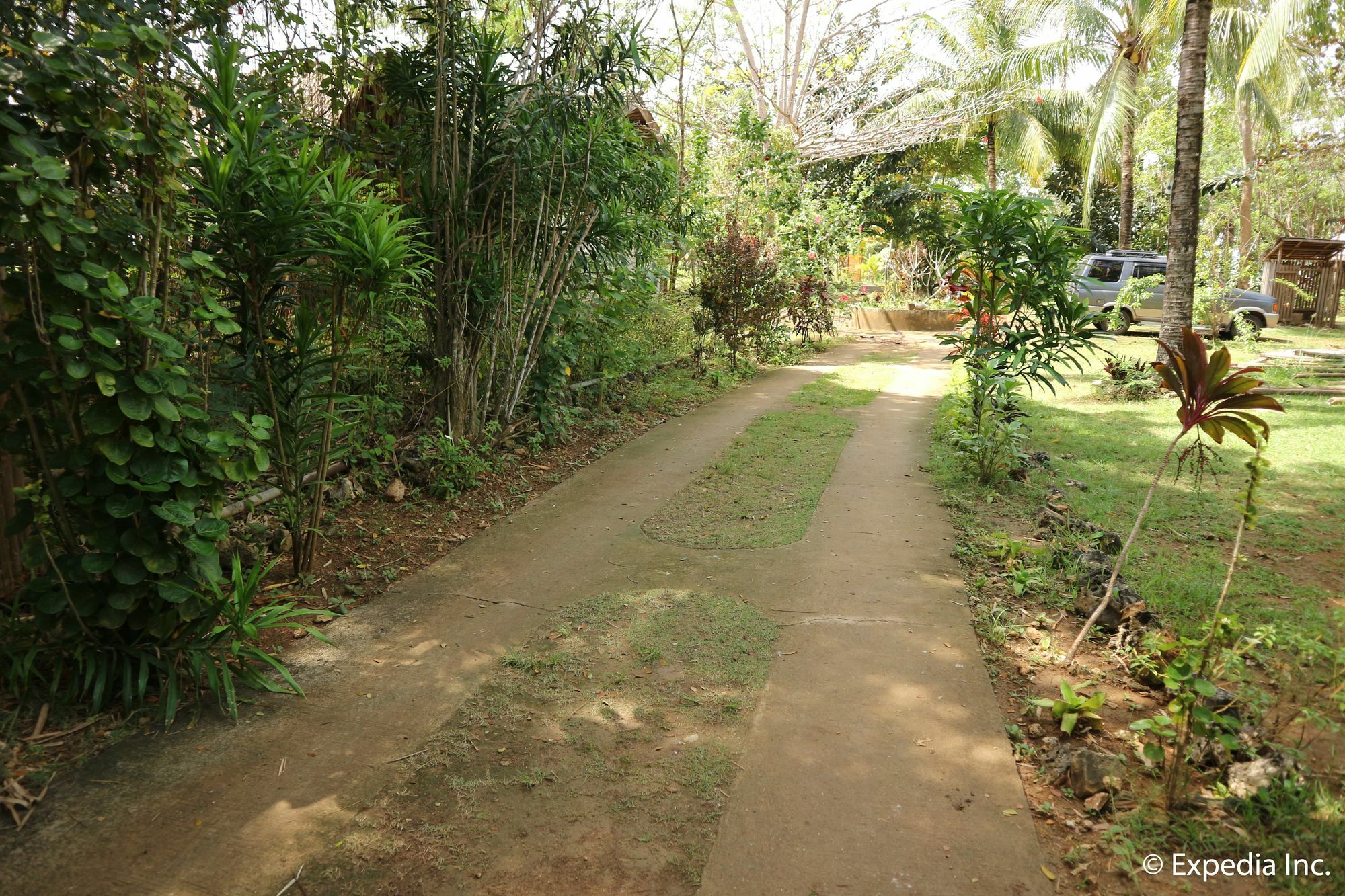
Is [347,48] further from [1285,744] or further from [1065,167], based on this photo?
[1065,167]

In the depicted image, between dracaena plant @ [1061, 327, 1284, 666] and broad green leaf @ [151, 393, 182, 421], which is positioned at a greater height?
broad green leaf @ [151, 393, 182, 421]

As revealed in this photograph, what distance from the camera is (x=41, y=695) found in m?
3.03

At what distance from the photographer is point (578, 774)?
2.81m

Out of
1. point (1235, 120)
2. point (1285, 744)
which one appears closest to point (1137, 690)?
point (1285, 744)

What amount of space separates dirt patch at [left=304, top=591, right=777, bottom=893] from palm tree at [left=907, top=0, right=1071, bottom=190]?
1880cm

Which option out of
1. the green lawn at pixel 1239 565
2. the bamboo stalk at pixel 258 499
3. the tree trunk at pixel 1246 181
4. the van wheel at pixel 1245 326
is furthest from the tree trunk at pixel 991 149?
the bamboo stalk at pixel 258 499

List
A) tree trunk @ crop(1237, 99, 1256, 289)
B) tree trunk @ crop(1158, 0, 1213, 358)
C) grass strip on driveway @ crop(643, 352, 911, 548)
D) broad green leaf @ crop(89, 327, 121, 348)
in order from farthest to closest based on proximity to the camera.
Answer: tree trunk @ crop(1237, 99, 1256, 289) < tree trunk @ crop(1158, 0, 1213, 358) < grass strip on driveway @ crop(643, 352, 911, 548) < broad green leaf @ crop(89, 327, 121, 348)

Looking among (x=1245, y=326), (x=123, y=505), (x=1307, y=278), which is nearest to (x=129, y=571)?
(x=123, y=505)

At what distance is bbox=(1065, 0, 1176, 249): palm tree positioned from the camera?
19.0 metres

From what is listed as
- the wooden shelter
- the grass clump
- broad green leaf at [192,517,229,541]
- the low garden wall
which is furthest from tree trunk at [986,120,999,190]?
broad green leaf at [192,517,229,541]

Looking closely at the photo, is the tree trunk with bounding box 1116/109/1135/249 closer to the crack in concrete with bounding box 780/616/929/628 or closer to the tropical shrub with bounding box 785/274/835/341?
the tropical shrub with bounding box 785/274/835/341

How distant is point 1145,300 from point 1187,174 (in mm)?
8950

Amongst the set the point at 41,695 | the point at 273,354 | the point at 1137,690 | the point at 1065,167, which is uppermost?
the point at 1065,167

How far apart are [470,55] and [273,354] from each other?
284 centimetres
